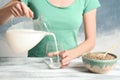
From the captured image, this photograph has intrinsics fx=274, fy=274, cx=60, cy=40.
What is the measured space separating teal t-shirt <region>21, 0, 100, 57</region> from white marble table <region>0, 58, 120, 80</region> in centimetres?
22

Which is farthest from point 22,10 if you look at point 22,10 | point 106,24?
point 106,24

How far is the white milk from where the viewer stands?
2.89 ft

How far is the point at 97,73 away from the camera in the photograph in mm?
899

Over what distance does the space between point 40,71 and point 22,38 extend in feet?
0.41

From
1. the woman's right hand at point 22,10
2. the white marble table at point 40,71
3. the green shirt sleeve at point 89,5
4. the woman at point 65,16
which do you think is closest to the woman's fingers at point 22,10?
the woman's right hand at point 22,10

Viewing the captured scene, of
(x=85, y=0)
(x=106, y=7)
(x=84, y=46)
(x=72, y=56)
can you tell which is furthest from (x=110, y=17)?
(x=72, y=56)

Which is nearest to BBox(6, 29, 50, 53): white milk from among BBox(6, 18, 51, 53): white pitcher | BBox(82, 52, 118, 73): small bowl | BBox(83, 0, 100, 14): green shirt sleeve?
BBox(6, 18, 51, 53): white pitcher

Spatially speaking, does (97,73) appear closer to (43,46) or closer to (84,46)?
(84,46)

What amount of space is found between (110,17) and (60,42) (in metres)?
0.40

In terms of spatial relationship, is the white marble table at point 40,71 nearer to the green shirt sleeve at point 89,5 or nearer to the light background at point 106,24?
the green shirt sleeve at point 89,5

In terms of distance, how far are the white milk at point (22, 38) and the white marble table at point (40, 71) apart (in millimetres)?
74

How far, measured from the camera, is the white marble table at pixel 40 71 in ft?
2.80

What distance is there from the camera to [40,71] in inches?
35.6

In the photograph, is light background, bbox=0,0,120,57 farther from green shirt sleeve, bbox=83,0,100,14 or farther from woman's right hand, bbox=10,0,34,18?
woman's right hand, bbox=10,0,34,18
